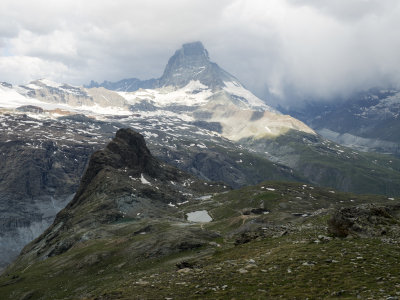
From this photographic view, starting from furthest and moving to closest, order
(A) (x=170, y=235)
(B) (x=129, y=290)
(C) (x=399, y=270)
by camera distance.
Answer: (A) (x=170, y=235)
(B) (x=129, y=290)
(C) (x=399, y=270)

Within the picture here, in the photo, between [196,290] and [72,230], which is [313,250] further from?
[72,230]

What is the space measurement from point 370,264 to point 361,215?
15.7m

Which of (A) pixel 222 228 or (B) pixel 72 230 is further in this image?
(B) pixel 72 230

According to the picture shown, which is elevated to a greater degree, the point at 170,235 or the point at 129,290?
the point at 129,290

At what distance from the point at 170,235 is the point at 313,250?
183 feet

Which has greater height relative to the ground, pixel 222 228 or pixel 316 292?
pixel 316 292

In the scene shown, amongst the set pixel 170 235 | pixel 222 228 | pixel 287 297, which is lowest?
pixel 222 228

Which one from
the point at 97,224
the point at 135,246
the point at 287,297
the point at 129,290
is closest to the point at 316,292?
the point at 287,297

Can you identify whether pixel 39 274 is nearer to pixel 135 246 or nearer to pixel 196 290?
pixel 135 246

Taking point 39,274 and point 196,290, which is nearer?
point 196,290

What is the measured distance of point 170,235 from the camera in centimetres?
9144

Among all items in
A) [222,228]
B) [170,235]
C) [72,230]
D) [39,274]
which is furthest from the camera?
[72,230]

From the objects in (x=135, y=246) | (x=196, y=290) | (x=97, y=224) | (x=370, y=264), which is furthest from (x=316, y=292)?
(x=97, y=224)

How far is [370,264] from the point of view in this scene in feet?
105
